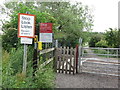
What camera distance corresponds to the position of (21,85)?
99.4 inches

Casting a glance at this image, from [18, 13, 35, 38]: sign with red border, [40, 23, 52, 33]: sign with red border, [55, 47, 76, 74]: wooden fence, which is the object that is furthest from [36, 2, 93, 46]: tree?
[18, 13, 35, 38]: sign with red border

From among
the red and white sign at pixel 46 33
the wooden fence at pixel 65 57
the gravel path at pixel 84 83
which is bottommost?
the gravel path at pixel 84 83

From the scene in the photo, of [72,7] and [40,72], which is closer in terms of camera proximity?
[40,72]

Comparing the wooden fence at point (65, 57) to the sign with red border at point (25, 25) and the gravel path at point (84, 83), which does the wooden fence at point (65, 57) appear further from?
the sign with red border at point (25, 25)

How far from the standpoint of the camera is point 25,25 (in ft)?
9.78

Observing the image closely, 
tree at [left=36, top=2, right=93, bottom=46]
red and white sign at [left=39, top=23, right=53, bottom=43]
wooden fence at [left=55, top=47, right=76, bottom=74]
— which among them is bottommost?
wooden fence at [left=55, top=47, right=76, bottom=74]

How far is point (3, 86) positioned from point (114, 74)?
150 inches

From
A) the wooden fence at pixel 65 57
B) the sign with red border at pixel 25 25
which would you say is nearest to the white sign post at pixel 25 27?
the sign with red border at pixel 25 25

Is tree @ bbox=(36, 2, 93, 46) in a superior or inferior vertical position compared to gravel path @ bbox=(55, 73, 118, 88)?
superior

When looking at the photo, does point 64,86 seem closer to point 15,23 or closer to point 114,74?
point 114,74

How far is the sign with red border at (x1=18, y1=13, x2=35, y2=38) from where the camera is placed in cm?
293

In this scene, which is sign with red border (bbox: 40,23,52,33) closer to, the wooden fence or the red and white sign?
the red and white sign

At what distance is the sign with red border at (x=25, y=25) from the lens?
293 centimetres

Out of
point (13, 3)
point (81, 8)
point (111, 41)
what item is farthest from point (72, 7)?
point (111, 41)
